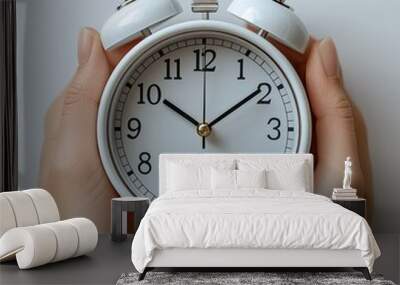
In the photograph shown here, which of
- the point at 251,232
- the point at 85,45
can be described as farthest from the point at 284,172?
the point at 85,45

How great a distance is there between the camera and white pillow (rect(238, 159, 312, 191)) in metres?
4.82

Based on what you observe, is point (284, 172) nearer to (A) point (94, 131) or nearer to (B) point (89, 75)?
(A) point (94, 131)

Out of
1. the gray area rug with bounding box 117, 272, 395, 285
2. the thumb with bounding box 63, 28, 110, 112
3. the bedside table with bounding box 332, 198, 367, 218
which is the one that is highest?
the thumb with bounding box 63, 28, 110, 112

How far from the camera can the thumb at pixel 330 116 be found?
5.09 m

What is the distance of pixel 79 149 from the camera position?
5.11 metres

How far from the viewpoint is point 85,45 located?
5.27 meters

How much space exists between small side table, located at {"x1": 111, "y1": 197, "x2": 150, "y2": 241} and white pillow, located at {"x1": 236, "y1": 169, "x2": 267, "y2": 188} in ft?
2.14

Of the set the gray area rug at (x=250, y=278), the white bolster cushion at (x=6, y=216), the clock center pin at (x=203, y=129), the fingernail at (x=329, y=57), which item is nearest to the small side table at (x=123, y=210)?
the clock center pin at (x=203, y=129)

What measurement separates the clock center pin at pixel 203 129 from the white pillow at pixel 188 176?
10.5 inches

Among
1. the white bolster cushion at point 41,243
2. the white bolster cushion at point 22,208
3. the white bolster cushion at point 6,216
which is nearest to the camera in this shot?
the white bolster cushion at point 41,243

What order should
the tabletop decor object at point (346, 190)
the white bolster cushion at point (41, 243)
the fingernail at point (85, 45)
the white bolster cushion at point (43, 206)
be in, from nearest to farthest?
the white bolster cushion at point (41, 243) → the white bolster cushion at point (43, 206) → the tabletop decor object at point (346, 190) → the fingernail at point (85, 45)

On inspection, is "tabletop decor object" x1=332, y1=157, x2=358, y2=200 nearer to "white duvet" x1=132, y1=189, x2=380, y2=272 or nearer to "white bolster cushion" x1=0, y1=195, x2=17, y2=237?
"white duvet" x1=132, y1=189, x2=380, y2=272

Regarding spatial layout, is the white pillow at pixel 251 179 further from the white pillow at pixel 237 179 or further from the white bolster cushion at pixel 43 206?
Answer: the white bolster cushion at pixel 43 206

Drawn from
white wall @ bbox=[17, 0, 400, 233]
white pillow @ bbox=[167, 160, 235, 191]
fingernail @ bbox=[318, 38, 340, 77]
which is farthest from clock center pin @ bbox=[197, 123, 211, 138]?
white wall @ bbox=[17, 0, 400, 233]
